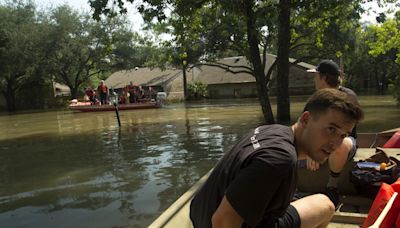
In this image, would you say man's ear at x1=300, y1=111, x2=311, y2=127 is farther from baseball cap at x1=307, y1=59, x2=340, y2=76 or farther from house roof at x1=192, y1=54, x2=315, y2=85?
house roof at x1=192, y1=54, x2=315, y2=85

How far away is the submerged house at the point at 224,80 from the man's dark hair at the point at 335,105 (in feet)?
149

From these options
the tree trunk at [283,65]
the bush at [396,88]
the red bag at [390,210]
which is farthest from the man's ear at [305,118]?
the bush at [396,88]

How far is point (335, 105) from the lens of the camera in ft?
6.70

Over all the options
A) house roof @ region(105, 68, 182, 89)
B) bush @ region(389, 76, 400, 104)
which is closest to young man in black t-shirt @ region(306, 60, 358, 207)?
bush @ region(389, 76, 400, 104)

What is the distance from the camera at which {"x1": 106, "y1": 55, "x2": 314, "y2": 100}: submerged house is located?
47.8m

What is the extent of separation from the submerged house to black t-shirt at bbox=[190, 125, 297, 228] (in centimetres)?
4561

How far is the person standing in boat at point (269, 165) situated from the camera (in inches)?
71.1

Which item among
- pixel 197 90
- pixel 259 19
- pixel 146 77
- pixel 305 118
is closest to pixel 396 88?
pixel 259 19

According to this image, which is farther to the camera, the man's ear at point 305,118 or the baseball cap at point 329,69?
the baseball cap at point 329,69

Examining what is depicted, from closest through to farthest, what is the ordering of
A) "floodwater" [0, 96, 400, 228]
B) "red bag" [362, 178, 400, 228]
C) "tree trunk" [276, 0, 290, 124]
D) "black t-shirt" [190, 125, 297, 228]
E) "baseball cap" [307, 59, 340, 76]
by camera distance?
1. "black t-shirt" [190, 125, 297, 228]
2. "red bag" [362, 178, 400, 228]
3. "baseball cap" [307, 59, 340, 76]
4. "floodwater" [0, 96, 400, 228]
5. "tree trunk" [276, 0, 290, 124]

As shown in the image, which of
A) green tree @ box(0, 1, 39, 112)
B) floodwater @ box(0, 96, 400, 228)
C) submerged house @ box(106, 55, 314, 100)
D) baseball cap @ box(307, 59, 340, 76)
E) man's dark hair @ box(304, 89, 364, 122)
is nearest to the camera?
man's dark hair @ box(304, 89, 364, 122)

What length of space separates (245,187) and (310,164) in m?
2.02

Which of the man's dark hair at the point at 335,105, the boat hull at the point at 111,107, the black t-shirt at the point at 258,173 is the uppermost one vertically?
the man's dark hair at the point at 335,105

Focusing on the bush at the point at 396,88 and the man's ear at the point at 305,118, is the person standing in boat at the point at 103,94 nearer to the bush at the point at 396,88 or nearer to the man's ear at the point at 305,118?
the bush at the point at 396,88
